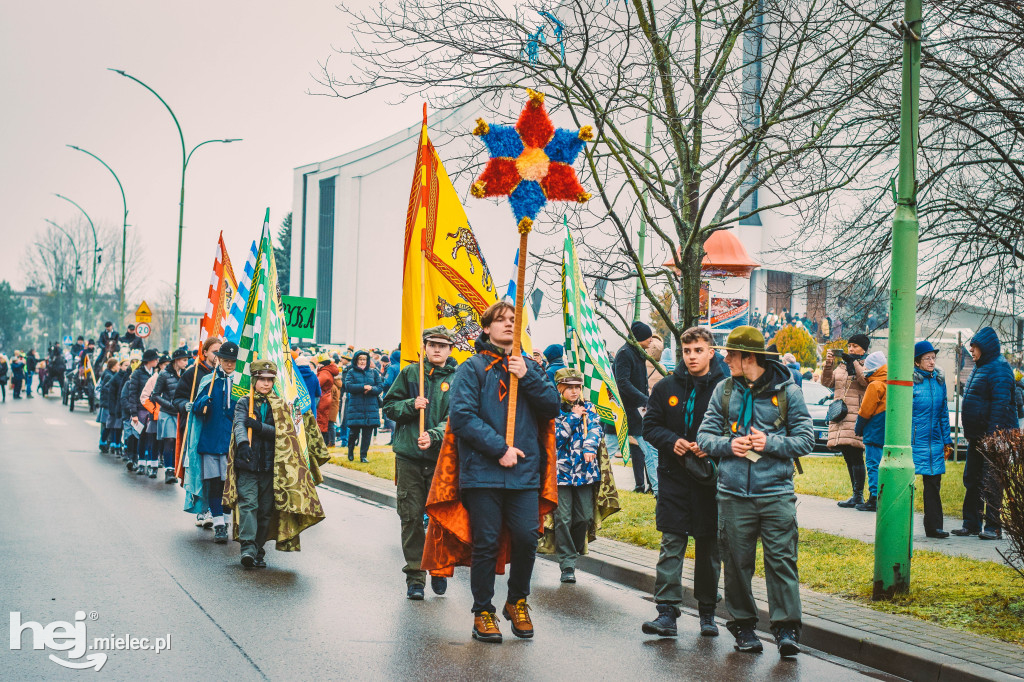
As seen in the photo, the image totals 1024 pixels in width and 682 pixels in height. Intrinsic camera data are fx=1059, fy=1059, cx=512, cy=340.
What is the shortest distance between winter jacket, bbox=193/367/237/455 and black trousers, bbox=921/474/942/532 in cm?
677

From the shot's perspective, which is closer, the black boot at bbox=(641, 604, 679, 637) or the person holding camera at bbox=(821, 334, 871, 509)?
the black boot at bbox=(641, 604, 679, 637)

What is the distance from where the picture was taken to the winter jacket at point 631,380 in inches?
491

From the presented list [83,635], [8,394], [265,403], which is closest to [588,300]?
[265,403]

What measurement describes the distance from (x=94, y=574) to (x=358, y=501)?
18.8ft

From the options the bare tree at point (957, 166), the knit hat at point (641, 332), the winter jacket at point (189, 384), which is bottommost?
the winter jacket at point (189, 384)

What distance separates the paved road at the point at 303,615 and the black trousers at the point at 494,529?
386 millimetres

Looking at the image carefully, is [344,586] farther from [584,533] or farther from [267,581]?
[584,533]

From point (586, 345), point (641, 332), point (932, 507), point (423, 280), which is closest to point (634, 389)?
point (641, 332)

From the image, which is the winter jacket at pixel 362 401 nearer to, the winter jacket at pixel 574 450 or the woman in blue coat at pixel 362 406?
the woman in blue coat at pixel 362 406

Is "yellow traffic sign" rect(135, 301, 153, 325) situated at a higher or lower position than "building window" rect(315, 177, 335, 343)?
lower

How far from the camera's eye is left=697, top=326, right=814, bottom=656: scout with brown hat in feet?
20.1

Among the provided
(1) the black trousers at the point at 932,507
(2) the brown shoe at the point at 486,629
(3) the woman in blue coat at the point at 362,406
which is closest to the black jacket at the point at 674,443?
(2) the brown shoe at the point at 486,629

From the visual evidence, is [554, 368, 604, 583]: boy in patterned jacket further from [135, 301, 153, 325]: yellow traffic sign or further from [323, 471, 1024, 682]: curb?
[135, 301, 153, 325]: yellow traffic sign

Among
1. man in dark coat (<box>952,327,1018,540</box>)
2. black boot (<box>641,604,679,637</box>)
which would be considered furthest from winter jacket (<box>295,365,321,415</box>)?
black boot (<box>641,604,679,637</box>)
